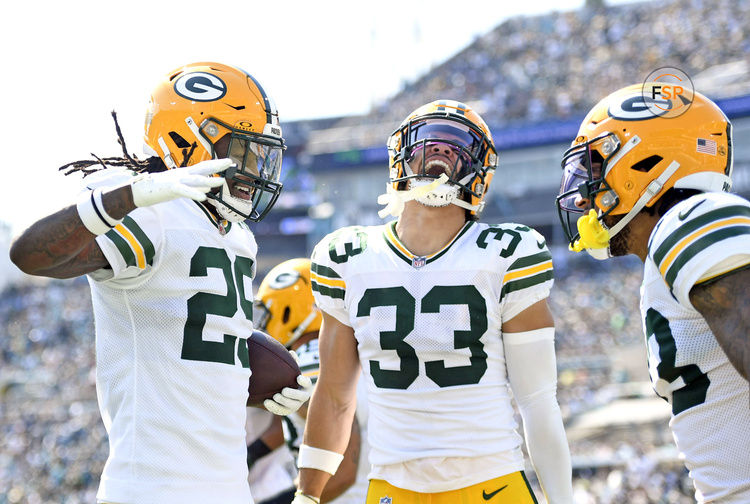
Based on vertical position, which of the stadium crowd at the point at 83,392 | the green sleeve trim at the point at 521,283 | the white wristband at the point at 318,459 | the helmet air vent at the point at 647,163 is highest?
the stadium crowd at the point at 83,392

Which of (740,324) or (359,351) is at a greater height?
(359,351)

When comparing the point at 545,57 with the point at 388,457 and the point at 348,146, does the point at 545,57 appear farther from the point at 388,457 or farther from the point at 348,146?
the point at 388,457

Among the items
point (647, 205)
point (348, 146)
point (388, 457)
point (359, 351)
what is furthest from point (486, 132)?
point (348, 146)

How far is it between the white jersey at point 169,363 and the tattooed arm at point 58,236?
179 millimetres

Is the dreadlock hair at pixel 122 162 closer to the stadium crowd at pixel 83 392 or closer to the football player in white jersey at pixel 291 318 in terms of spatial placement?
the football player in white jersey at pixel 291 318

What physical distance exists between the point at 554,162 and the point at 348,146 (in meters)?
7.74

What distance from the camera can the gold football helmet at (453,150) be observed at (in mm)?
2979

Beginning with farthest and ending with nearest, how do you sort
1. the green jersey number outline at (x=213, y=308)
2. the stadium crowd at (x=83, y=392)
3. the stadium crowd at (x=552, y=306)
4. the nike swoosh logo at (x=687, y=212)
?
1. the stadium crowd at (x=552, y=306)
2. the stadium crowd at (x=83, y=392)
3. the green jersey number outline at (x=213, y=308)
4. the nike swoosh logo at (x=687, y=212)

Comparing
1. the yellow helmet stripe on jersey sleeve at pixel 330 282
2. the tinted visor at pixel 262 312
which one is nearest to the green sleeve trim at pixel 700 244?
the yellow helmet stripe on jersey sleeve at pixel 330 282

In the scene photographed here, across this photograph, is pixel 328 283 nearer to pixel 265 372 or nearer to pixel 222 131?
pixel 265 372

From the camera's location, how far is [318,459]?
3092mm

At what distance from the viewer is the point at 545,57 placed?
3116cm

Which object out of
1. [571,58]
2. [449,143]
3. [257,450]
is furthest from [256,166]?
[571,58]

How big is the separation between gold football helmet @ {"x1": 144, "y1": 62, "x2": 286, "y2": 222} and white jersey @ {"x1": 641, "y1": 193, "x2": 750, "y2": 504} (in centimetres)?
131
